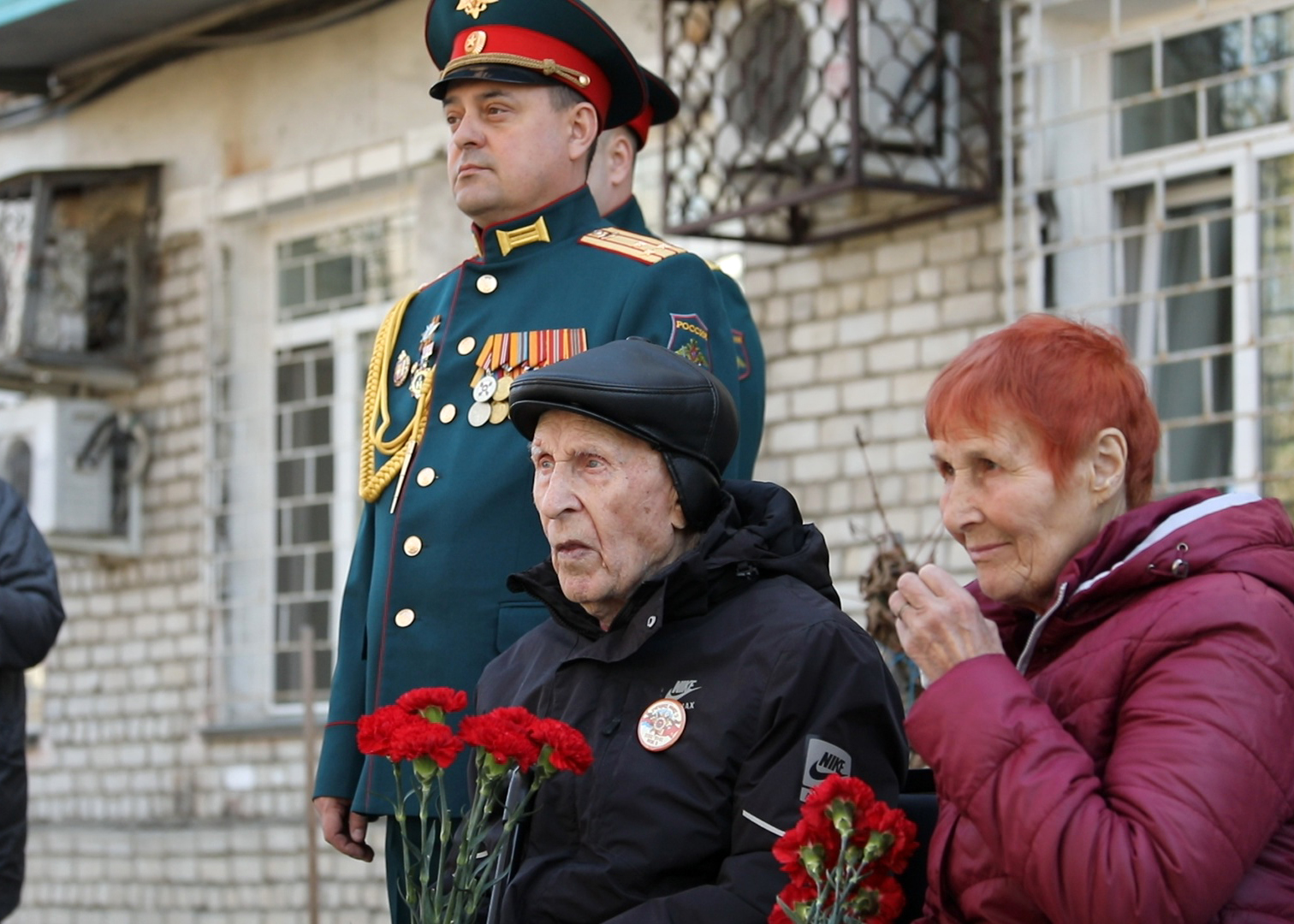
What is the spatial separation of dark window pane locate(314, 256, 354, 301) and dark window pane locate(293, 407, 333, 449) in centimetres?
55

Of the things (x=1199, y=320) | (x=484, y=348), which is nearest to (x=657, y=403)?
(x=484, y=348)

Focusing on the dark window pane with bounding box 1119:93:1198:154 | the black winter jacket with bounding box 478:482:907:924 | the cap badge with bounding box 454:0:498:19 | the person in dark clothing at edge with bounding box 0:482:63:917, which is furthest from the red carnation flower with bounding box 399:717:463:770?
the dark window pane with bounding box 1119:93:1198:154

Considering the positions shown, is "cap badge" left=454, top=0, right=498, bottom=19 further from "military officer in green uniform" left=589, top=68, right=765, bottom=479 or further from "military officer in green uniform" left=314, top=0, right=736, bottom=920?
"military officer in green uniform" left=589, top=68, right=765, bottom=479

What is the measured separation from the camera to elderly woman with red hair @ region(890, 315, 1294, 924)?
2117 millimetres

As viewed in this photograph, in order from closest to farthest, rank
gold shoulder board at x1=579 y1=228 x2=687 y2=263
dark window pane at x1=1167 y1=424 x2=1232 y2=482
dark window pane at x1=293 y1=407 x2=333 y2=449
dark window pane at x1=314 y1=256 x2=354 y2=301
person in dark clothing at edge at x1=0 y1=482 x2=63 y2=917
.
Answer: gold shoulder board at x1=579 y1=228 x2=687 y2=263 < person in dark clothing at edge at x1=0 y1=482 x2=63 y2=917 < dark window pane at x1=1167 y1=424 x2=1232 y2=482 < dark window pane at x1=314 y1=256 x2=354 y2=301 < dark window pane at x1=293 y1=407 x2=333 y2=449

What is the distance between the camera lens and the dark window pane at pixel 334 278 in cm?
1002

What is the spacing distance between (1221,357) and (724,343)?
3360 mm

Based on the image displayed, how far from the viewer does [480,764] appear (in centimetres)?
255

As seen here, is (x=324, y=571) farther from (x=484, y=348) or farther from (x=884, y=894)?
(x=884, y=894)

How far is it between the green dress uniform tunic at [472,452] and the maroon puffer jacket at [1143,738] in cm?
121

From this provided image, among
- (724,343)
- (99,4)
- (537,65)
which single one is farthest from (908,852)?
(99,4)

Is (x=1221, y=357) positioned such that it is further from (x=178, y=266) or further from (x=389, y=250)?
(x=178, y=266)

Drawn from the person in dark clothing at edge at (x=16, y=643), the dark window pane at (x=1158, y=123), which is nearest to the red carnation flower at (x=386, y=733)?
the person in dark clothing at edge at (x=16, y=643)

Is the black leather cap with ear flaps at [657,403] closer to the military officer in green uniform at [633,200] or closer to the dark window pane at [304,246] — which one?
the military officer in green uniform at [633,200]
